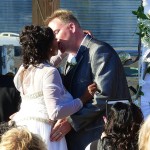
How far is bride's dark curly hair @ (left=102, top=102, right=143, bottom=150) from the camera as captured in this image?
3225mm

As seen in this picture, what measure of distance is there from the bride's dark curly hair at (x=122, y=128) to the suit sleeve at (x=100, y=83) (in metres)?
0.58

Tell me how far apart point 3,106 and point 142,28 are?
1.29m

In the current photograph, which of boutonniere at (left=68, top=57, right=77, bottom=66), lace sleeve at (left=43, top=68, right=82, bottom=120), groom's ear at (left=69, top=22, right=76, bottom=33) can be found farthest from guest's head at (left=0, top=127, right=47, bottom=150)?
groom's ear at (left=69, top=22, right=76, bottom=33)

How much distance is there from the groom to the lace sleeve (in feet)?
0.66

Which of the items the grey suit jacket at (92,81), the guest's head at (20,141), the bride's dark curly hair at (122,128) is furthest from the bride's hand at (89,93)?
the guest's head at (20,141)

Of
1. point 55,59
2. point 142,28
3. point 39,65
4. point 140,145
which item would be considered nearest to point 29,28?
point 39,65

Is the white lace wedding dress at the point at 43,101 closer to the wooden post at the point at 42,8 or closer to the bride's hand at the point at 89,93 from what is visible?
the bride's hand at the point at 89,93

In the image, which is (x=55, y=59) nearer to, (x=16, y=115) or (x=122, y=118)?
(x=16, y=115)

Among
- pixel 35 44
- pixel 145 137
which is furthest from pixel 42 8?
pixel 145 137

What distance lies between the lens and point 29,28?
3.87 metres

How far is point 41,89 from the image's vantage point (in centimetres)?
379

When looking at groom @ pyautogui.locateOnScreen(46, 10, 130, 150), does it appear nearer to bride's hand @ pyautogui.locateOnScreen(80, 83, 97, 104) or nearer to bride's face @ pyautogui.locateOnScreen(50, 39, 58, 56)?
bride's hand @ pyautogui.locateOnScreen(80, 83, 97, 104)

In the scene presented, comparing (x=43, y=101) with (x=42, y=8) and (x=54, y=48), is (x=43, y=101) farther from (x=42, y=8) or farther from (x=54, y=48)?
(x=42, y=8)

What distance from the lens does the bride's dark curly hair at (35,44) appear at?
3.81 m
